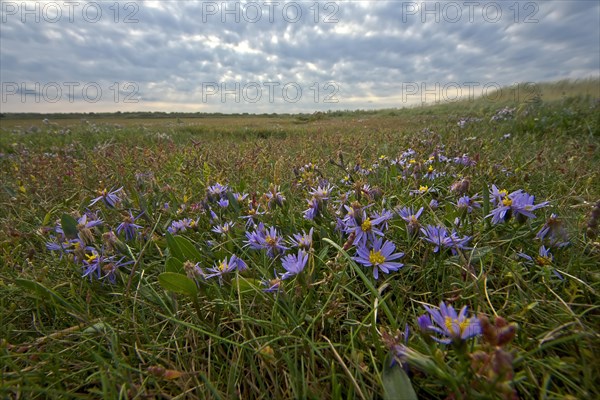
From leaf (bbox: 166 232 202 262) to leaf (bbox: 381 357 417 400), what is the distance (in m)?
0.80

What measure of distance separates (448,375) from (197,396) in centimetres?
59

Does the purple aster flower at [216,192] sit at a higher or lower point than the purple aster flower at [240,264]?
higher

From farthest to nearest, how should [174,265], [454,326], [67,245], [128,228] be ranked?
[128,228] → [67,245] → [174,265] → [454,326]

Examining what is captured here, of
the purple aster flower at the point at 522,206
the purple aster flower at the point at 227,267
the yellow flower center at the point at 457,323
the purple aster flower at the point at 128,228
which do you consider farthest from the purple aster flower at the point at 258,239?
the purple aster flower at the point at 522,206

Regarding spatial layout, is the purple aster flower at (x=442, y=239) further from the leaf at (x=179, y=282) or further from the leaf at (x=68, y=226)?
the leaf at (x=68, y=226)

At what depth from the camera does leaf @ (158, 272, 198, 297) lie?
3.03 feet

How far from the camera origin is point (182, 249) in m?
1.22

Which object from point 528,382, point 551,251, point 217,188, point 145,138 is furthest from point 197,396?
point 145,138

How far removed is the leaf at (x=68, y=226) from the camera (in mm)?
1288

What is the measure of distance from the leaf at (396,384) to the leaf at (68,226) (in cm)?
132

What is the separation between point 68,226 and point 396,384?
1362 mm

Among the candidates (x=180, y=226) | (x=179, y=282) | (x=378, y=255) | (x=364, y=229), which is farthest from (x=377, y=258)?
(x=180, y=226)

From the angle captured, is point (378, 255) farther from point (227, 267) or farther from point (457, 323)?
point (227, 267)

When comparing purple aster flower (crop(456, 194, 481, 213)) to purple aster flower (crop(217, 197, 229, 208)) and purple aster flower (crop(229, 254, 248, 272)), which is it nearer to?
purple aster flower (crop(229, 254, 248, 272))
